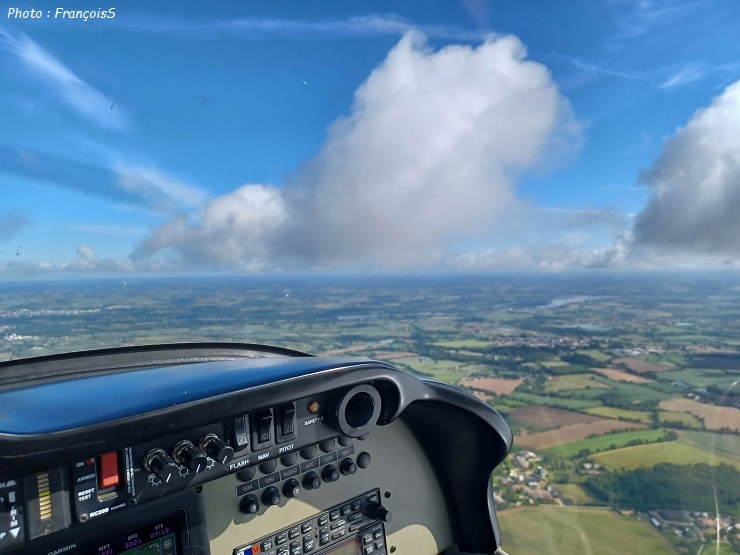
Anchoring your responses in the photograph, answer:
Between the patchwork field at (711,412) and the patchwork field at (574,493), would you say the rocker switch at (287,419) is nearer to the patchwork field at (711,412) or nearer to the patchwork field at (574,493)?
the patchwork field at (574,493)

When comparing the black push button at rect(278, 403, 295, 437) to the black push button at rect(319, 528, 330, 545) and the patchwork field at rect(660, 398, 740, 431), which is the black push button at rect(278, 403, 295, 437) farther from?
the patchwork field at rect(660, 398, 740, 431)

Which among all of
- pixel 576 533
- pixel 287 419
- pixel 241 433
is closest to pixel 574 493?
pixel 576 533

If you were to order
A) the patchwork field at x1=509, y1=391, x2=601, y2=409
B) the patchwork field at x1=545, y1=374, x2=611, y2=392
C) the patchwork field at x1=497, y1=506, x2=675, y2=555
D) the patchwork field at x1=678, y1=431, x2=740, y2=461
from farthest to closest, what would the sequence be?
the patchwork field at x1=545, y1=374, x2=611, y2=392 < the patchwork field at x1=509, y1=391, x2=601, y2=409 < the patchwork field at x1=678, y1=431, x2=740, y2=461 < the patchwork field at x1=497, y1=506, x2=675, y2=555

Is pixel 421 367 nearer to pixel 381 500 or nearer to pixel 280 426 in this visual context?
pixel 381 500

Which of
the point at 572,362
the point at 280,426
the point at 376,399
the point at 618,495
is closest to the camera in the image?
the point at 280,426

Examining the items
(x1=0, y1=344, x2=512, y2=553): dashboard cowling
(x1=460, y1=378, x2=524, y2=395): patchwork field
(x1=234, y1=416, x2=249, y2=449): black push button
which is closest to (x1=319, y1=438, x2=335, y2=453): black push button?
(x1=0, y1=344, x2=512, y2=553): dashboard cowling

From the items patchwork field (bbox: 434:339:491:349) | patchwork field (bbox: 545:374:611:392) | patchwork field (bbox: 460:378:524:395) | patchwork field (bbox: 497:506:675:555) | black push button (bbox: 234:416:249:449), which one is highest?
black push button (bbox: 234:416:249:449)

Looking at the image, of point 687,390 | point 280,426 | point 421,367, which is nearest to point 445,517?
point 421,367
